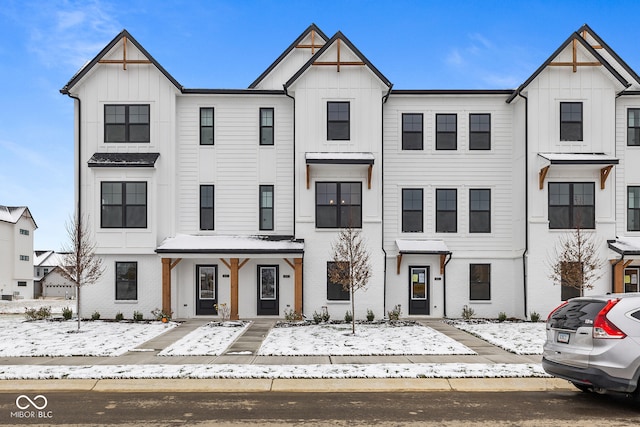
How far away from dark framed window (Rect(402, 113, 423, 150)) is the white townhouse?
92mm

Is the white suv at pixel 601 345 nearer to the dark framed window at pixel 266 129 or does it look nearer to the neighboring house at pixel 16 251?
the dark framed window at pixel 266 129

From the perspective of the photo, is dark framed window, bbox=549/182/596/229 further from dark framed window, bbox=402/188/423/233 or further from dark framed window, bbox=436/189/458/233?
dark framed window, bbox=402/188/423/233

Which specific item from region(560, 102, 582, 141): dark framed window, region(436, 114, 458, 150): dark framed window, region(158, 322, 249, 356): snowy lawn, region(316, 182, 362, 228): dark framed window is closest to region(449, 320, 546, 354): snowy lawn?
region(316, 182, 362, 228): dark framed window

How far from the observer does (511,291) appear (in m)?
25.5

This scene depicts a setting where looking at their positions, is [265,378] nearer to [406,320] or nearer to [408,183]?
[406,320]

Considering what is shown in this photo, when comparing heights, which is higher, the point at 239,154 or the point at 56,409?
the point at 239,154

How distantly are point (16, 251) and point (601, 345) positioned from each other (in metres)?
64.5

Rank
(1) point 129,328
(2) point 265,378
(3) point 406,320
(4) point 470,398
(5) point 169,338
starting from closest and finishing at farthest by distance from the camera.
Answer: (4) point 470,398 < (2) point 265,378 < (5) point 169,338 < (1) point 129,328 < (3) point 406,320

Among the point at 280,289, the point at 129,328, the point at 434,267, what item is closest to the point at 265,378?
the point at 129,328

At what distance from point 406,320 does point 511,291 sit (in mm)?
4700

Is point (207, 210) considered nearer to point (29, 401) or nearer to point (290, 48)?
point (290, 48)

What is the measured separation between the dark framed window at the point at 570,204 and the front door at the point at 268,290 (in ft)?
37.1

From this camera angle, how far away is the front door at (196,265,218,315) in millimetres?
25281

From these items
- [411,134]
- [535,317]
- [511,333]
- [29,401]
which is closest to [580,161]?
[535,317]
